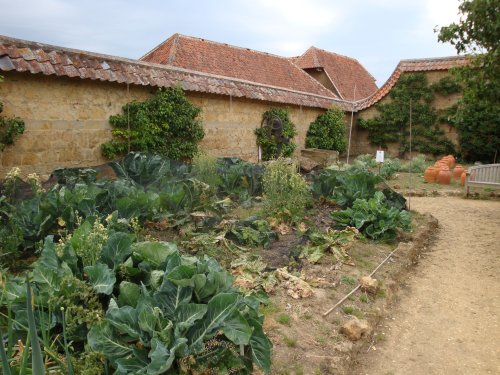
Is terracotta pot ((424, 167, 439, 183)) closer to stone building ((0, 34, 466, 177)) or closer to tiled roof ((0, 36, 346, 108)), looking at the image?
stone building ((0, 34, 466, 177))

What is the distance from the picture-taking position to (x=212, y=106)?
35.2 ft

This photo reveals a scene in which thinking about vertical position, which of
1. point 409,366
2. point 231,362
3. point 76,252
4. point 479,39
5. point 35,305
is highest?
point 479,39


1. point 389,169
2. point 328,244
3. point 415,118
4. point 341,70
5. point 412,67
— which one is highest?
point 341,70

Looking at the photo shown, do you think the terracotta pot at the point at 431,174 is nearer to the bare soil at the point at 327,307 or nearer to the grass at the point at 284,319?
the bare soil at the point at 327,307

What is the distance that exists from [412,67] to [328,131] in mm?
5200

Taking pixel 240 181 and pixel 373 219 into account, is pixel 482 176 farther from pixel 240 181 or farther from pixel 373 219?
pixel 240 181

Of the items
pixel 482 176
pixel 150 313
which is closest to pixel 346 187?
pixel 150 313

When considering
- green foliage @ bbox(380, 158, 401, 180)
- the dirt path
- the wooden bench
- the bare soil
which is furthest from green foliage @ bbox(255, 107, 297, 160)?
the bare soil

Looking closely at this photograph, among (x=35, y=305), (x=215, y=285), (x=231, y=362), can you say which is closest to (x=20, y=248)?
(x=35, y=305)

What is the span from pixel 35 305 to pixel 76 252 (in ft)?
1.71

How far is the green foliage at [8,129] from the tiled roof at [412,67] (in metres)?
14.8

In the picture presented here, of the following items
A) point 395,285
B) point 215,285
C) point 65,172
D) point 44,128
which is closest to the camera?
point 215,285

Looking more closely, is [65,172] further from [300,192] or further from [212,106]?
[212,106]

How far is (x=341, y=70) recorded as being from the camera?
25.5 meters
